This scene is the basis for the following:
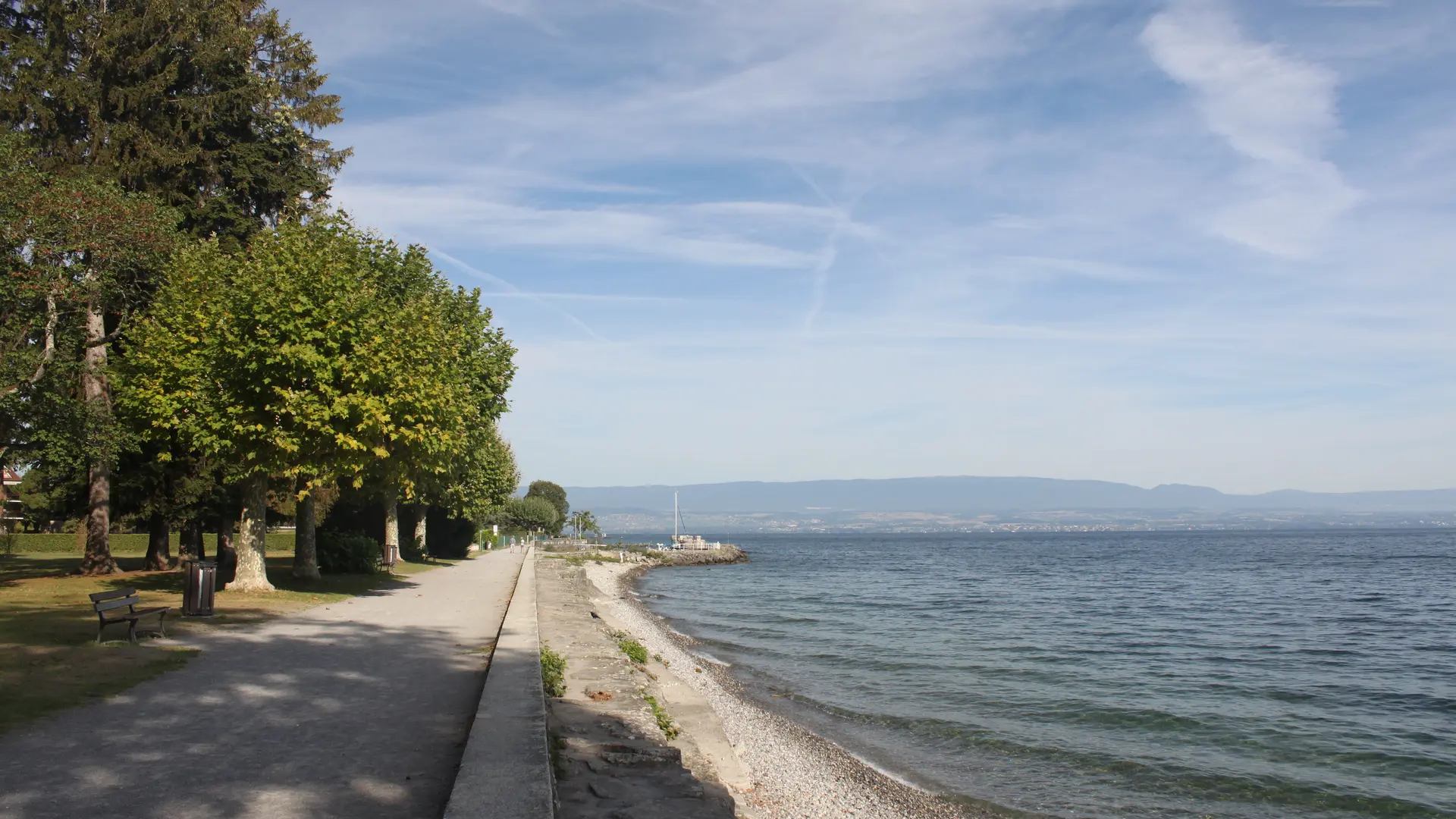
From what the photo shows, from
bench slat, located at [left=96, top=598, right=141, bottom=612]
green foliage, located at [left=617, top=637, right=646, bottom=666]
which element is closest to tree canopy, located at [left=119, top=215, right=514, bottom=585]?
bench slat, located at [left=96, top=598, right=141, bottom=612]

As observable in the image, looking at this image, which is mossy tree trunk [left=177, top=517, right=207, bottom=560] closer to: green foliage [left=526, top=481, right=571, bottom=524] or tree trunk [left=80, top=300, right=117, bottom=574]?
tree trunk [left=80, top=300, right=117, bottom=574]

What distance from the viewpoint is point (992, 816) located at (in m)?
11.5

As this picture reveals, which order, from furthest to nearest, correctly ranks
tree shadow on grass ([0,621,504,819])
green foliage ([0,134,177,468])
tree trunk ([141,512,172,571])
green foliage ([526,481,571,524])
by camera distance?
1. green foliage ([526,481,571,524])
2. tree trunk ([141,512,172,571])
3. green foliage ([0,134,177,468])
4. tree shadow on grass ([0,621,504,819])

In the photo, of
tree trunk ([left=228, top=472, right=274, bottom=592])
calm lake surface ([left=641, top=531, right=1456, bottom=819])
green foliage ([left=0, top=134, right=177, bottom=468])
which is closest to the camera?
calm lake surface ([left=641, top=531, right=1456, bottom=819])

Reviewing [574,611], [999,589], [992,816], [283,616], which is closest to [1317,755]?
[992,816]

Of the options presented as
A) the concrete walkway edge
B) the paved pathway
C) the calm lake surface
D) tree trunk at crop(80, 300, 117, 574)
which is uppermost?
tree trunk at crop(80, 300, 117, 574)

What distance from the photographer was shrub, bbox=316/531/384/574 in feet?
108

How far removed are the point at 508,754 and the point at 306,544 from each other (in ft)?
75.4

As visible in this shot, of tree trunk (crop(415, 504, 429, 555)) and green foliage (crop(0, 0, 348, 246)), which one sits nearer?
green foliage (crop(0, 0, 348, 246))

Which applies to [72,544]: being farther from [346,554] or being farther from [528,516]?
[528,516]

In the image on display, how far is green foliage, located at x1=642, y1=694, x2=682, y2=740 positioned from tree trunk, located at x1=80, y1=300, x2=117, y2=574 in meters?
20.7

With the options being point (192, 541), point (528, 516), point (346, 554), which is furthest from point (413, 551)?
point (528, 516)

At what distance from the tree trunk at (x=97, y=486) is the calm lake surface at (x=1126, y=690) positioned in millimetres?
17437

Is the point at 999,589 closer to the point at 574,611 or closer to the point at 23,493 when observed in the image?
the point at 574,611
